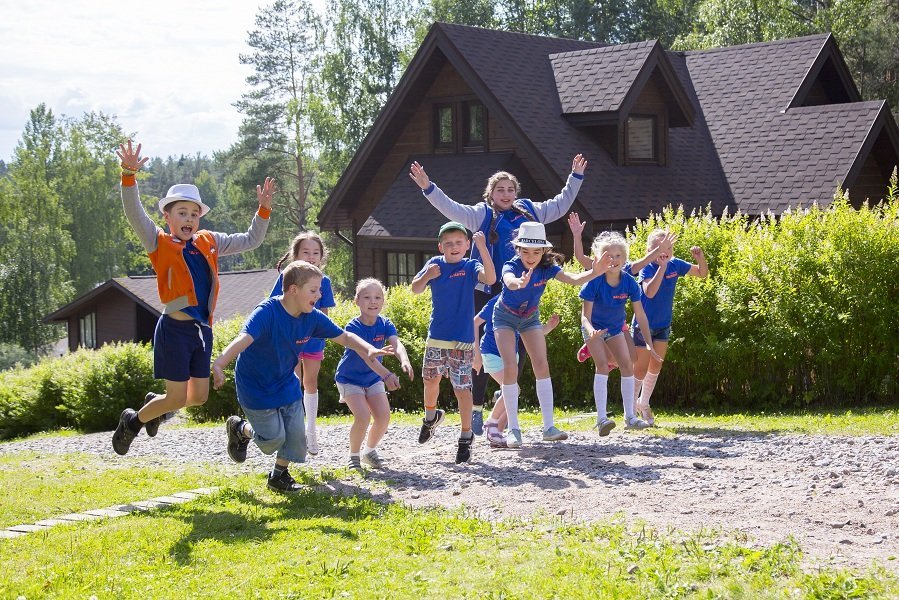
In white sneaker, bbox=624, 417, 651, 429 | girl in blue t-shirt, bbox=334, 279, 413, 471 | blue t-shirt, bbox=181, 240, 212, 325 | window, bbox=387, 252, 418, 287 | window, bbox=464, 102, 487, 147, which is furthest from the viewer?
window, bbox=387, 252, 418, 287

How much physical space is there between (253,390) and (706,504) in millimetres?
3060

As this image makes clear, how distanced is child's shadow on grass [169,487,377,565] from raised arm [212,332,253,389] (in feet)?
2.85

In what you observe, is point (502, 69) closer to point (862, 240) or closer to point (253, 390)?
point (862, 240)

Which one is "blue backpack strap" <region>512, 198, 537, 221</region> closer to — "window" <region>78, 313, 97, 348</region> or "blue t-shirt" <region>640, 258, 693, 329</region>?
"blue t-shirt" <region>640, 258, 693, 329</region>

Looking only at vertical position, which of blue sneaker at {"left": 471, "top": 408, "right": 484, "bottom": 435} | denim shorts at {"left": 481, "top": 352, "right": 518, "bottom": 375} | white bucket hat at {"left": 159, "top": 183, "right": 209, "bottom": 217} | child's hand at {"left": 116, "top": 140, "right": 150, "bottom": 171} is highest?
child's hand at {"left": 116, "top": 140, "right": 150, "bottom": 171}

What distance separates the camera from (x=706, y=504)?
21.6ft

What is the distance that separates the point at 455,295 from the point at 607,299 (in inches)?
68.6

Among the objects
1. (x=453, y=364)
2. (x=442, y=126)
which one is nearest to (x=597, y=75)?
(x=442, y=126)

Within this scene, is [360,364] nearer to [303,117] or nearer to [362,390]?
[362,390]

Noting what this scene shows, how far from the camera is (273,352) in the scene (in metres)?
7.32

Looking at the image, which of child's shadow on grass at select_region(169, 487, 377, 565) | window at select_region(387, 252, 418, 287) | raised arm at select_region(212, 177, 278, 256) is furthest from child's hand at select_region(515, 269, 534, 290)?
window at select_region(387, 252, 418, 287)

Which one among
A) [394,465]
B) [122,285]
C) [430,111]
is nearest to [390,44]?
[122,285]

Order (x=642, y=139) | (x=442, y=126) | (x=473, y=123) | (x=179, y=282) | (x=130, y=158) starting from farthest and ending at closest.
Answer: (x=442, y=126), (x=473, y=123), (x=642, y=139), (x=179, y=282), (x=130, y=158)

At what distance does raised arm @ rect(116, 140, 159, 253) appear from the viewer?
738 cm
